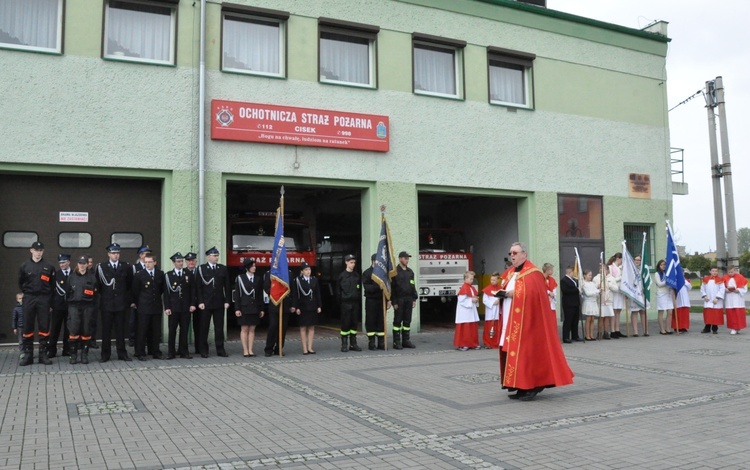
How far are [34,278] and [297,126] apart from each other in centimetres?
648

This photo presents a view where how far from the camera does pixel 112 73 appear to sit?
44.2ft

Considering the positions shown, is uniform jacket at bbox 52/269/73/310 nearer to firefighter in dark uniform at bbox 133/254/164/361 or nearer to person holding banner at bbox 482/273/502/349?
firefighter in dark uniform at bbox 133/254/164/361

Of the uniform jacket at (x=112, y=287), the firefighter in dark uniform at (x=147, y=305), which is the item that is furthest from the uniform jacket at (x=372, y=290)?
the uniform jacket at (x=112, y=287)

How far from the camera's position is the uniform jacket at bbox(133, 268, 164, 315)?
11.8 meters

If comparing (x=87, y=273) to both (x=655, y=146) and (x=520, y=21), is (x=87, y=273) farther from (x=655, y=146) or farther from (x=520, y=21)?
(x=655, y=146)

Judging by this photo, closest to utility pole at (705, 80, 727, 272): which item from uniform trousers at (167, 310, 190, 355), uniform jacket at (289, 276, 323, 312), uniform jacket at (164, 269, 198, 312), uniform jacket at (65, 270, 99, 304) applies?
uniform jacket at (289, 276, 323, 312)

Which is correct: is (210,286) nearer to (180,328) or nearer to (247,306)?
(247,306)

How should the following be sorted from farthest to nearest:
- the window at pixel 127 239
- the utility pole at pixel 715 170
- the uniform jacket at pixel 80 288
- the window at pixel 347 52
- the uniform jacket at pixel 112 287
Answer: the utility pole at pixel 715 170 < the window at pixel 347 52 < the window at pixel 127 239 < the uniform jacket at pixel 112 287 < the uniform jacket at pixel 80 288

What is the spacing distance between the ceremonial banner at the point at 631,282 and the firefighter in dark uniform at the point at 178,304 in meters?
10.2

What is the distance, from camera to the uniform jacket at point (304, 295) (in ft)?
42.2

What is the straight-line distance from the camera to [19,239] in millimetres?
13141

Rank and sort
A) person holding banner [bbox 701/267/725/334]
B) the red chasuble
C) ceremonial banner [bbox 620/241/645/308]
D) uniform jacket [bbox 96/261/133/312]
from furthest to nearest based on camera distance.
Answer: person holding banner [bbox 701/267/725/334]
ceremonial banner [bbox 620/241/645/308]
uniform jacket [bbox 96/261/133/312]
the red chasuble

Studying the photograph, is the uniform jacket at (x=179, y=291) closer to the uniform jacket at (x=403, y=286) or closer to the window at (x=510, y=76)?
the uniform jacket at (x=403, y=286)

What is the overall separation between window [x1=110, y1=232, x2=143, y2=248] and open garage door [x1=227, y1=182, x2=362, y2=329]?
92.5 inches
